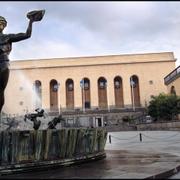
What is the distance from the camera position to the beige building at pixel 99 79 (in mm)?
80938

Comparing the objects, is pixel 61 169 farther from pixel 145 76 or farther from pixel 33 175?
pixel 145 76

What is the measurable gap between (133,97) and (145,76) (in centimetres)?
550

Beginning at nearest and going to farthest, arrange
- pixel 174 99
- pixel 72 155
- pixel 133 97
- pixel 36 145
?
pixel 36 145 → pixel 72 155 → pixel 174 99 → pixel 133 97

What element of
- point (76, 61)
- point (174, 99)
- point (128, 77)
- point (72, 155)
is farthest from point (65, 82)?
point (72, 155)

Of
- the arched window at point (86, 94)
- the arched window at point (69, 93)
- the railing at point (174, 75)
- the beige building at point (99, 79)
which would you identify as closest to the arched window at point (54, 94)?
the beige building at point (99, 79)

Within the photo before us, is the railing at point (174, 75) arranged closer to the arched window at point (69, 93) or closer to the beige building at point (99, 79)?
the beige building at point (99, 79)

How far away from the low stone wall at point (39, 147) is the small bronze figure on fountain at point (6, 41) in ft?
3.56

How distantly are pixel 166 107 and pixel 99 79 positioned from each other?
30.9 metres

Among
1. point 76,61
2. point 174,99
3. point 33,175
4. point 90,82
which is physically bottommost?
point 33,175

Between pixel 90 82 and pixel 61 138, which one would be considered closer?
pixel 61 138

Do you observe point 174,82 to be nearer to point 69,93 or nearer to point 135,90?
point 135,90

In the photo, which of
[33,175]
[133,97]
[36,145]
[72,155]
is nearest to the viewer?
[33,175]

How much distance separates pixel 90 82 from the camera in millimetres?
81688

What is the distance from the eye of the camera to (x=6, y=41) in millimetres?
8453
